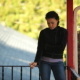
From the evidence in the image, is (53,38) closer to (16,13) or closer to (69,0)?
(69,0)

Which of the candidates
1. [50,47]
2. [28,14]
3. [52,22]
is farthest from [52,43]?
[28,14]

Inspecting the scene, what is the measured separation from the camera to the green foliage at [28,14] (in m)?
22.2

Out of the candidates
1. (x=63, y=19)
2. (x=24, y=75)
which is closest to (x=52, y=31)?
(x=24, y=75)

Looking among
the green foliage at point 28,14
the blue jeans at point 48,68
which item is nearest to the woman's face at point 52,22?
the blue jeans at point 48,68

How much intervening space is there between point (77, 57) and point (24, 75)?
12.5 feet

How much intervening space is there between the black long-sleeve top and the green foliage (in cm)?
1827

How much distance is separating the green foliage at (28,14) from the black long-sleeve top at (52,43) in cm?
1827

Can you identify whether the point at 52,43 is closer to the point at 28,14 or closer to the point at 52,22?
the point at 52,22

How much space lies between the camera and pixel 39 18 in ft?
73.5

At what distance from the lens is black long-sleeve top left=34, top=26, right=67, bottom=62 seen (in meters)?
3.37

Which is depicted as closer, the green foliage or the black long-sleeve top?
the black long-sleeve top

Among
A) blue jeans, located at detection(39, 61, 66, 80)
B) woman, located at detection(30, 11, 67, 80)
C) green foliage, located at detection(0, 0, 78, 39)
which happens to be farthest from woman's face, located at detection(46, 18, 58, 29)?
green foliage, located at detection(0, 0, 78, 39)

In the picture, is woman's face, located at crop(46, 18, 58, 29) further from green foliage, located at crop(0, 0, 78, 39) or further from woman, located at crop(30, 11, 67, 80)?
green foliage, located at crop(0, 0, 78, 39)

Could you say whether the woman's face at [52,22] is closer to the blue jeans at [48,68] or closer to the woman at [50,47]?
the woman at [50,47]
